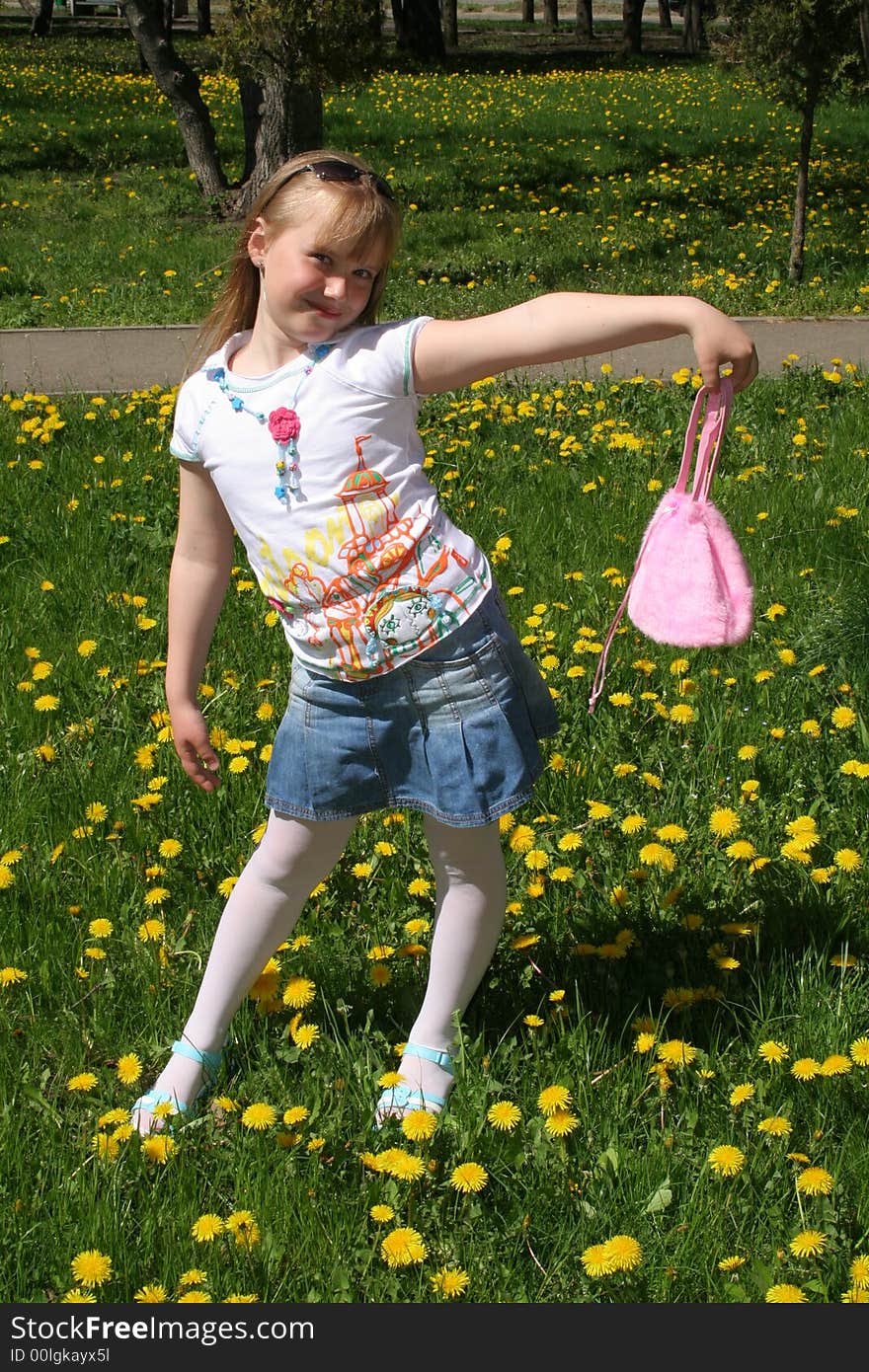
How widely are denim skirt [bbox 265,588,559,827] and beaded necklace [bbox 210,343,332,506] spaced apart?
31 centimetres

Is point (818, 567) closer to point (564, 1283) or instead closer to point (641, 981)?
point (641, 981)

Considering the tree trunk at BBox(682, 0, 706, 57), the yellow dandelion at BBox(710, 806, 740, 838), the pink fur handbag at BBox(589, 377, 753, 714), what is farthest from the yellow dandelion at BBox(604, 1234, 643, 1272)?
the tree trunk at BBox(682, 0, 706, 57)

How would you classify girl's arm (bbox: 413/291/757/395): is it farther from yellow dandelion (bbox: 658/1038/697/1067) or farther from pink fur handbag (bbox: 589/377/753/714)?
yellow dandelion (bbox: 658/1038/697/1067)

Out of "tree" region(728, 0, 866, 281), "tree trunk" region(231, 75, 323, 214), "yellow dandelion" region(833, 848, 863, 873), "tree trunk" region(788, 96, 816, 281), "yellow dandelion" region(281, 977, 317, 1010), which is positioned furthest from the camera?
"tree trunk" region(231, 75, 323, 214)

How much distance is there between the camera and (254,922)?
2.38 m

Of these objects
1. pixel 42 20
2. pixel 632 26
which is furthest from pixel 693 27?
pixel 42 20

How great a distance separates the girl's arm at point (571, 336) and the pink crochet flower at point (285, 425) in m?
0.20

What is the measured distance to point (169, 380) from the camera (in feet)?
24.1

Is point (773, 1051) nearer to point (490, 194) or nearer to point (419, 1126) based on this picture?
point (419, 1126)

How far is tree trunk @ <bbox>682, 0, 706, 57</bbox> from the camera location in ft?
101

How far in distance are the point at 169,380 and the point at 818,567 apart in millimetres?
4204

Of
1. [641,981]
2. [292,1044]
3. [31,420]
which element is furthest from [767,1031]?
[31,420]

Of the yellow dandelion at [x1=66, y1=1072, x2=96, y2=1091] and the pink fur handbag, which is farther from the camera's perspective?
the yellow dandelion at [x1=66, y1=1072, x2=96, y2=1091]

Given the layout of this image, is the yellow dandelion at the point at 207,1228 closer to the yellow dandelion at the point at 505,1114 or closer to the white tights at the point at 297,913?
the white tights at the point at 297,913
